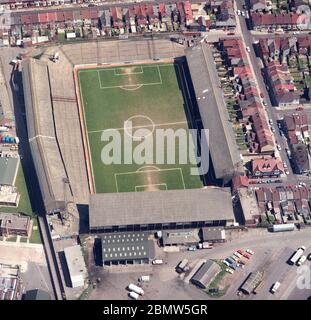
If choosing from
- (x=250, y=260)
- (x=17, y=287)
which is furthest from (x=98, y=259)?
(x=250, y=260)

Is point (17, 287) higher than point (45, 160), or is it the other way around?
point (45, 160)

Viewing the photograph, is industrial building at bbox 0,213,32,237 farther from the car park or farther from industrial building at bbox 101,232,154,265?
the car park

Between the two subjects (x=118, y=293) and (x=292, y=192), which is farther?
(x=292, y=192)

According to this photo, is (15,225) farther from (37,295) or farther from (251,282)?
(251,282)

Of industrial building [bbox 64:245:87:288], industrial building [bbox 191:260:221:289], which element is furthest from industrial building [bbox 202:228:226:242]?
industrial building [bbox 64:245:87:288]

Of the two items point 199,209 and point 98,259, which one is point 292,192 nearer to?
point 199,209

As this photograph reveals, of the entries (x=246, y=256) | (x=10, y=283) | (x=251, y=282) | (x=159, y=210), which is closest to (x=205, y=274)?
(x=251, y=282)

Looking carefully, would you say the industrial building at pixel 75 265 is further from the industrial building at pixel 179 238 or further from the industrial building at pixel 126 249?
the industrial building at pixel 179 238
